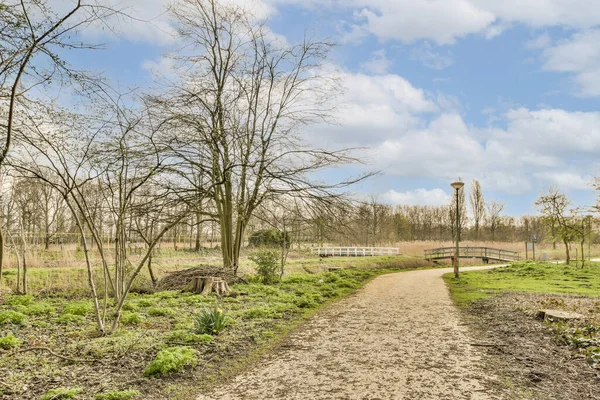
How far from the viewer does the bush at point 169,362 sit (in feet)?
16.5

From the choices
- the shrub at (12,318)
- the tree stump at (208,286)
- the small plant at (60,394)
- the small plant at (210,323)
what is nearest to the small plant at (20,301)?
the shrub at (12,318)

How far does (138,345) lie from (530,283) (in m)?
14.4

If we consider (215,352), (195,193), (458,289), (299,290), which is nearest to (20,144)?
(215,352)

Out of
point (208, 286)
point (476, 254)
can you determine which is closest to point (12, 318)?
point (208, 286)

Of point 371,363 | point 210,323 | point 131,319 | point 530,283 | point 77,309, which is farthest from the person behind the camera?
point 530,283

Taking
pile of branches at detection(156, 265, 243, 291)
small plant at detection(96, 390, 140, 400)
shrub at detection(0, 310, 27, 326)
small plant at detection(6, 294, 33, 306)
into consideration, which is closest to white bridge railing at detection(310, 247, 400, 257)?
pile of branches at detection(156, 265, 243, 291)

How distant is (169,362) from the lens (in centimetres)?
509

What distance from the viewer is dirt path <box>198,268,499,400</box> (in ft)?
15.0

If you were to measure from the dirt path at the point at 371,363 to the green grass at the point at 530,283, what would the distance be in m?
3.83

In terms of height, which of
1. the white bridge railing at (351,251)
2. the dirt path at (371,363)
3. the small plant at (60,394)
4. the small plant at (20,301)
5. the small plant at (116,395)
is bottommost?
the white bridge railing at (351,251)

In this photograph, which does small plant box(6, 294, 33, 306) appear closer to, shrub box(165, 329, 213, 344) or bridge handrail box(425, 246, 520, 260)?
shrub box(165, 329, 213, 344)

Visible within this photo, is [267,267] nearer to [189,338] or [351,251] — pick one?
[189,338]

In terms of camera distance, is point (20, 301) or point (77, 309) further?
point (20, 301)

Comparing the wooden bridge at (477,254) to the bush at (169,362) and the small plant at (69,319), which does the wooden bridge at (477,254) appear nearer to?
the small plant at (69,319)
